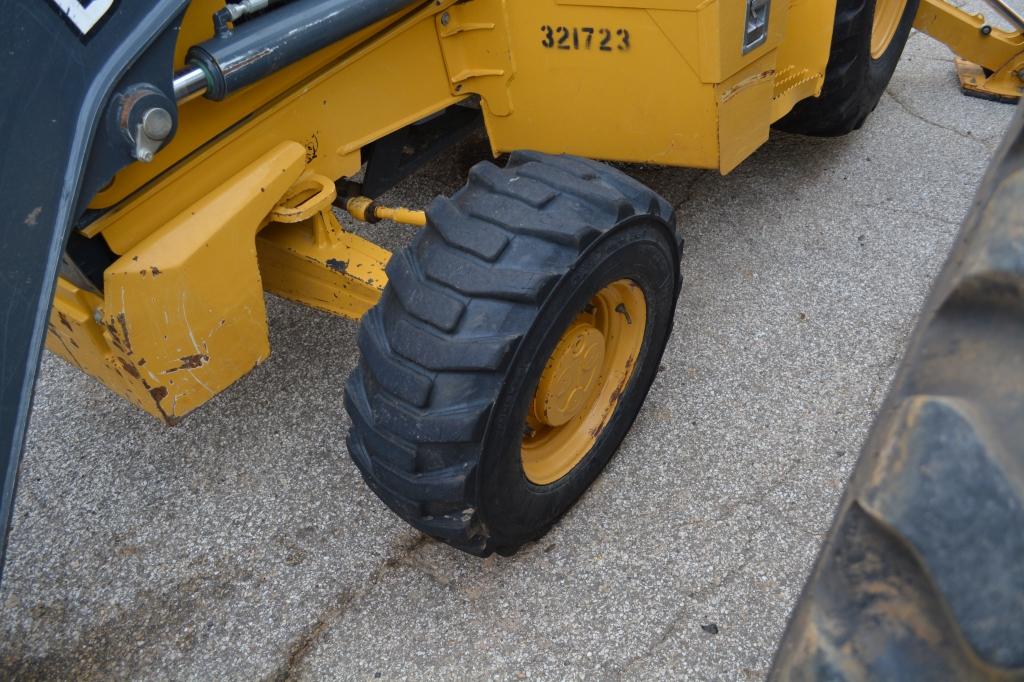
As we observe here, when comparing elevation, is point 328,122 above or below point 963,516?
below

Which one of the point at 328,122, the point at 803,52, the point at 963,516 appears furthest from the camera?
the point at 803,52

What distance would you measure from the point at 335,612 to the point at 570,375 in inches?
31.2

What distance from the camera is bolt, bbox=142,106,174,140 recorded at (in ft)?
4.91

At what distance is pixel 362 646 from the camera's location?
202cm

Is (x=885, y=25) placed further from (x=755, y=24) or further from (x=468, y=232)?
(x=468, y=232)

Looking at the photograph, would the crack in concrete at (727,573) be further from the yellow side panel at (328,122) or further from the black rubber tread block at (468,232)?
the yellow side panel at (328,122)

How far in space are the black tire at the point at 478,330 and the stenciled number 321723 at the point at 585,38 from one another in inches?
13.9

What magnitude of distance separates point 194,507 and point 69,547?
33cm

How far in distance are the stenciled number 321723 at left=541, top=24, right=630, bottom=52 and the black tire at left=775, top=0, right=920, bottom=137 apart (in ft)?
4.06

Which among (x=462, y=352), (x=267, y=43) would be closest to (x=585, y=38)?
(x=267, y=43)

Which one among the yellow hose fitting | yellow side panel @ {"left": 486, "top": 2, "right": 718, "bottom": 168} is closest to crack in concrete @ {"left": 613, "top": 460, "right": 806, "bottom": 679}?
yellow side panel @ {"left": 486, "top": 2, "right": 718, "bottom": 168}

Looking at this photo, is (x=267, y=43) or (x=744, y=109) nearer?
(x=267, y=43)

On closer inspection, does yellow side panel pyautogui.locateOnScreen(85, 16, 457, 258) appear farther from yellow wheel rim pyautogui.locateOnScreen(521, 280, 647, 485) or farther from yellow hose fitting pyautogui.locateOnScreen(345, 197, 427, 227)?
yellow wheel rim pyautogui.locateOnScreen(521, 280, 647, 485)

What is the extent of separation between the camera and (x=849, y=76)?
10.6ft
